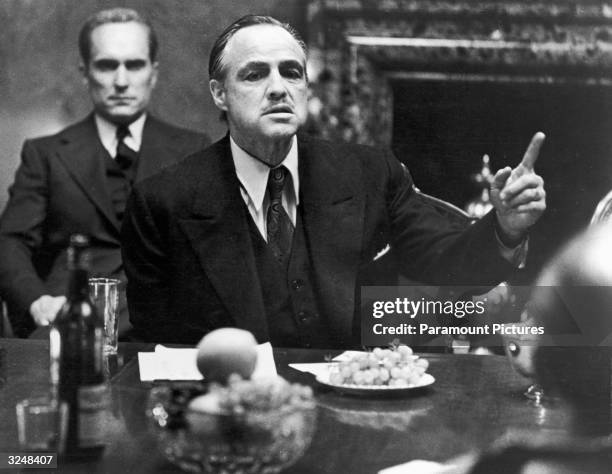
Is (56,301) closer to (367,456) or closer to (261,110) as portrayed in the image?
(261,110)

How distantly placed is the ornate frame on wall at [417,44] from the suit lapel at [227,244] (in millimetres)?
354

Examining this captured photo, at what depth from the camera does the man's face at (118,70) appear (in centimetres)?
263

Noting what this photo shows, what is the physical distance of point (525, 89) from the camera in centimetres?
267

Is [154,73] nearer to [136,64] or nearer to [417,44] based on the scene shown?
[136,64]

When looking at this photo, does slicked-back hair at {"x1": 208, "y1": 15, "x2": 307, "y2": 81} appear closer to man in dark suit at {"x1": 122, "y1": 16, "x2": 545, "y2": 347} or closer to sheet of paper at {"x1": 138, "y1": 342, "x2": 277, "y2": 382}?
man in dark suit at {"x1": 122, "y1": 16, "x2": 545, "y2": 347}

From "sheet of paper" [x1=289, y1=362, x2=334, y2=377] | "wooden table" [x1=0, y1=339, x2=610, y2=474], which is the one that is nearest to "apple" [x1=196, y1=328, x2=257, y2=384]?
"wooden table" [x1=0, y1=339, x2=610, y2=474]

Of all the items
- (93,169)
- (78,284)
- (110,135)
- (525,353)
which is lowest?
(525,353)

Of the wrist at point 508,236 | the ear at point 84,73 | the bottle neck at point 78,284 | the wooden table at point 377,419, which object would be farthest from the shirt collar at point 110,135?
the bottle neck at point 78,284

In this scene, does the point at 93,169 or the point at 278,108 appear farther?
the point at 93,169

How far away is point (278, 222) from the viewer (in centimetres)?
242

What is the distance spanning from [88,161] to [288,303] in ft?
2.55

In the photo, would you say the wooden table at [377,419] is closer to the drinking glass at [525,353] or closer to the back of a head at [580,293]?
the drinking glass at [525,353]

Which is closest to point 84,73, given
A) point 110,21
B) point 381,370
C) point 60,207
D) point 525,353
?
point 110,21

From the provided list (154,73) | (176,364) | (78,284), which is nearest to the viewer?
(78,284)
